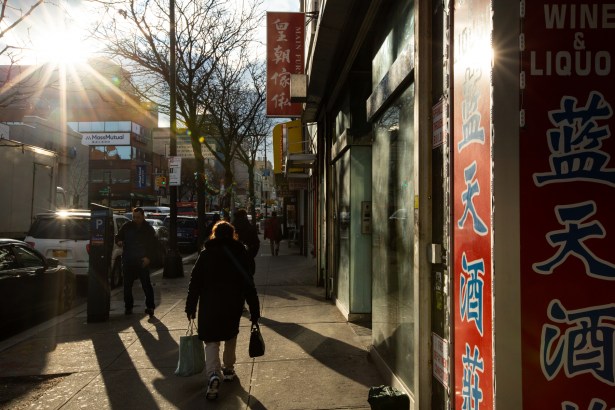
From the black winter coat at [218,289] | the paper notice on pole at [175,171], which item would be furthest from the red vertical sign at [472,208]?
the paper notice on pole at [175,171]

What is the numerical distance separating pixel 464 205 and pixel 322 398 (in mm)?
2795

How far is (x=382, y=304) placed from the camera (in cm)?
557

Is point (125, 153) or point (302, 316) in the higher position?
point (125, 153)

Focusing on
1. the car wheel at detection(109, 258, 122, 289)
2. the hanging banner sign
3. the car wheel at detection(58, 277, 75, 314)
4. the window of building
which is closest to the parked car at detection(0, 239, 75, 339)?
the car wheel at detection(58, 277, 75, 314)

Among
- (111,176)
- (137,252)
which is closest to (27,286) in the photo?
(137,252)

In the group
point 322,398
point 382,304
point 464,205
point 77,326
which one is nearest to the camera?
point 464,205

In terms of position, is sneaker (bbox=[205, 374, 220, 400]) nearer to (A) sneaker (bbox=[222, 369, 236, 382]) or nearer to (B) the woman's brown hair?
(A) sneaker (bbox=[222, 369, 236, 382])

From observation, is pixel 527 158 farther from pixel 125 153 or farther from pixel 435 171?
pixel 125 153

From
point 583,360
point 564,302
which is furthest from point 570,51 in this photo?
point 583,360

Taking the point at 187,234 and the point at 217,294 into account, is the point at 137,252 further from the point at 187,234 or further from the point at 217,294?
the point at 187,234

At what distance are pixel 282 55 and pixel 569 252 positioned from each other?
10.4m

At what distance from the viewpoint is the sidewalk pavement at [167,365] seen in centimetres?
490

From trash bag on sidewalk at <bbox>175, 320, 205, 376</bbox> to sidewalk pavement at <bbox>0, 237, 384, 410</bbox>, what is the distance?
11.4 inches

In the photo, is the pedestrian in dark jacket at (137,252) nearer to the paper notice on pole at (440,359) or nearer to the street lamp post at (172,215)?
→ the street lamp post at (172,215)
